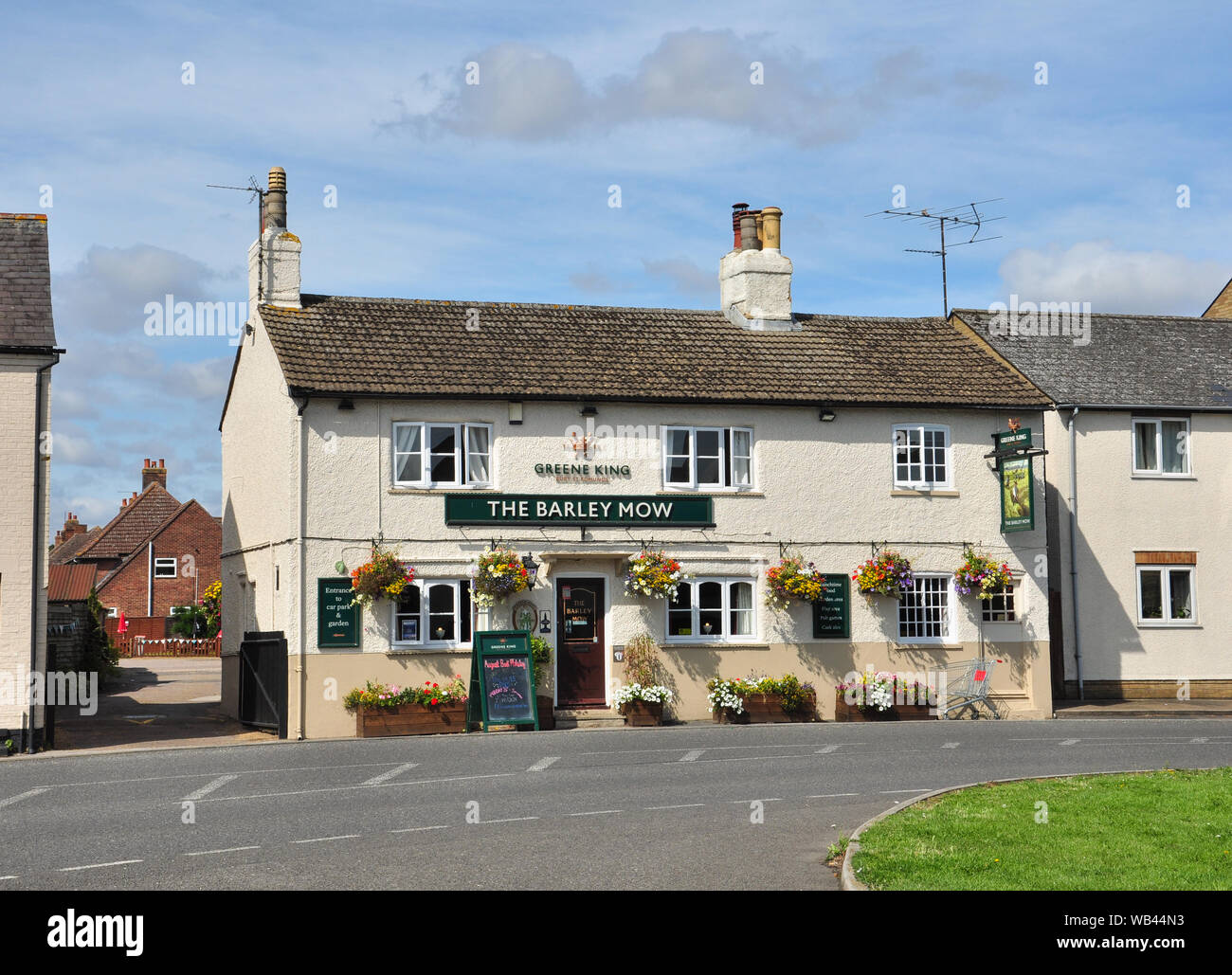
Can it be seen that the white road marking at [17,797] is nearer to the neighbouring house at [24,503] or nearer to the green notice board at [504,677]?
the neighbouring house at [24,503]

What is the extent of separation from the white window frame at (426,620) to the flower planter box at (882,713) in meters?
6.66

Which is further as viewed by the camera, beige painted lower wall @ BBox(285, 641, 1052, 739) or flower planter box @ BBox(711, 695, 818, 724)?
flower planter box @ BBox(711, 695, 818, 724)

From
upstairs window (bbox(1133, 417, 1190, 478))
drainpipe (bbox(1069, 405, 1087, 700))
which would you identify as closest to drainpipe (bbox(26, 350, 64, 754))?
drainpipe (bbox(1069, 405, 1087, 700))

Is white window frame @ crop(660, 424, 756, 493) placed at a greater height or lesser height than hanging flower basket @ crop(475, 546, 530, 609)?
greater

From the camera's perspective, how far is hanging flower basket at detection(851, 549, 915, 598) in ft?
82.3

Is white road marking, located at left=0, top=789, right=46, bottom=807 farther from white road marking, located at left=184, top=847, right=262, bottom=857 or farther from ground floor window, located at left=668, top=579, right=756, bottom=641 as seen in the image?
ground floor window, located at left=668, top=579, right=756, bottom=641

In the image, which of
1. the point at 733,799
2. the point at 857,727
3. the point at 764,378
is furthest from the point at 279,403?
the point at 733,799

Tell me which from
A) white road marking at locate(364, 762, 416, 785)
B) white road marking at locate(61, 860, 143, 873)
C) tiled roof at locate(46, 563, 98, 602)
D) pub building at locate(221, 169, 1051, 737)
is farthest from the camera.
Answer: tiled roof at locate(46, 563, 98, 602)

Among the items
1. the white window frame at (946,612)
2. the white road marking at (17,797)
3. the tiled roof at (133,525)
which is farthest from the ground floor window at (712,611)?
the tiled roof at (133,525)

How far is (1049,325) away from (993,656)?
9.47 m

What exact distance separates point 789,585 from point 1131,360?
11.5 metres

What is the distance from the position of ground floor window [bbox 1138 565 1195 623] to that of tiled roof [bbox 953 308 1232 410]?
349 cm

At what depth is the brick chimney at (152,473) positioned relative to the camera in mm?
69875

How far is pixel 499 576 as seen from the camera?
2317cm
